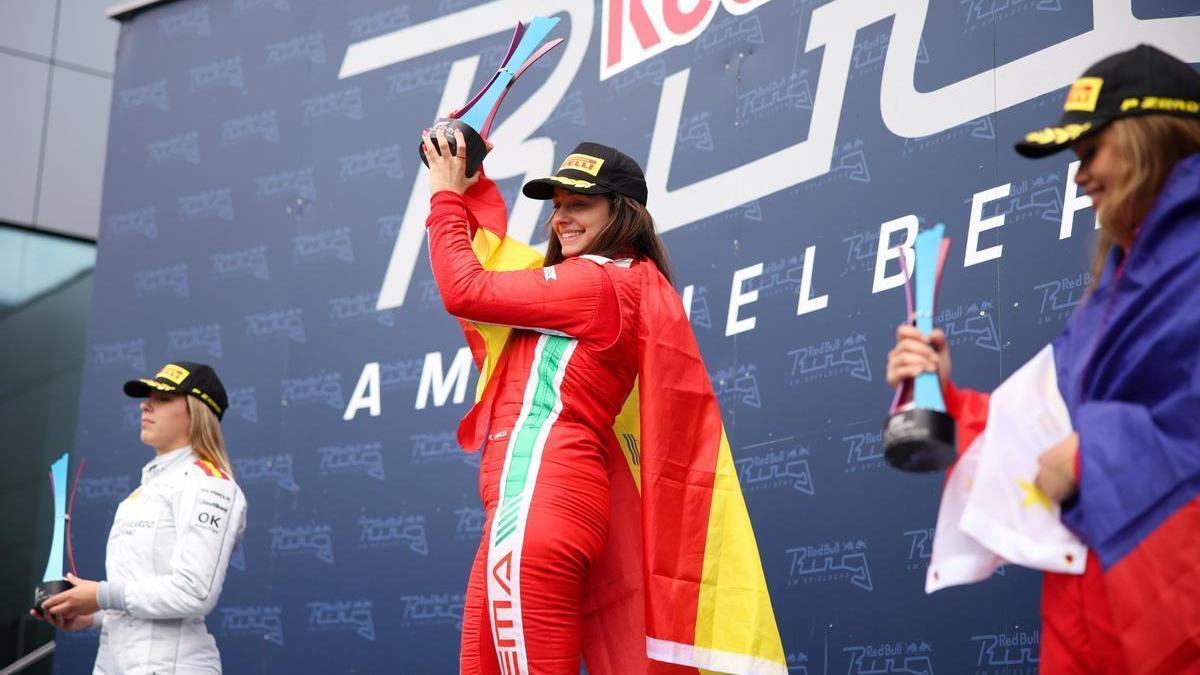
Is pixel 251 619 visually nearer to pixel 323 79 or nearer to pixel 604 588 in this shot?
pixel 323 79

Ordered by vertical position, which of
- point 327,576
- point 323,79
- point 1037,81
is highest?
point 323,79

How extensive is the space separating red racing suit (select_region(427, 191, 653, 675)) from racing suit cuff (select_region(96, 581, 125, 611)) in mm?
1014

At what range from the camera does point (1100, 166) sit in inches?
73.1

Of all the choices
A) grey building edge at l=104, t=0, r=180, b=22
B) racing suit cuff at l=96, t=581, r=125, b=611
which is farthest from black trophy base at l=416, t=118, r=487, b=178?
grey building edge at l=104, t=0, r=180, b=22

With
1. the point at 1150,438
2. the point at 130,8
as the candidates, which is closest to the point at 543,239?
the point at 130,8

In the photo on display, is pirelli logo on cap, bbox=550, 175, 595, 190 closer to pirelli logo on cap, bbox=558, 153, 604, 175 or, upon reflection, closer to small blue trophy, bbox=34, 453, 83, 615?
pirelli logo on cap, bbox=558, 153, 604, 175

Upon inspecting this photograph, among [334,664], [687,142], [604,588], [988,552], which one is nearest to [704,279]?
[687,142]

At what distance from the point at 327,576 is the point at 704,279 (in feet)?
6.03

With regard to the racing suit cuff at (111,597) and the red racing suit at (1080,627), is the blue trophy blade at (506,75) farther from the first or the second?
the red racing suit at (1080,627)

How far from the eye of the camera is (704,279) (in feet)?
14.0

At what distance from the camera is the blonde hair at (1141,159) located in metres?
1.80

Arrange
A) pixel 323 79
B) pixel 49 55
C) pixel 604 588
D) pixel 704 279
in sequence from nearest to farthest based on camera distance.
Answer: pixel 604 588
pixel 704 279
pixel 323 79
pixel 49 55

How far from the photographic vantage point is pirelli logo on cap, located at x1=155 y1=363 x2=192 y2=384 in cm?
370

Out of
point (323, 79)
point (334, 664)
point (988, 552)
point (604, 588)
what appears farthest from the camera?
point (323, 79)
